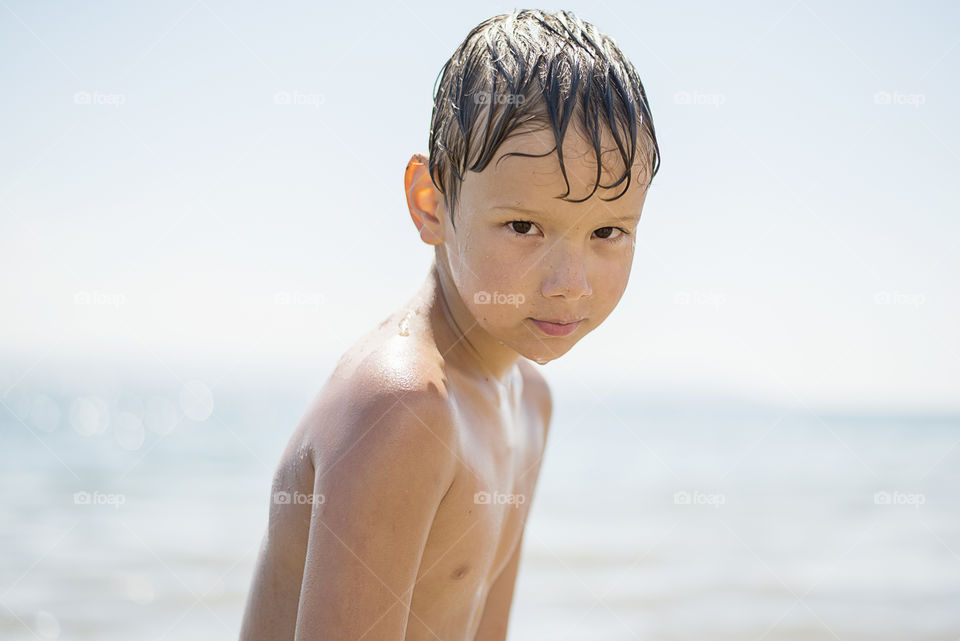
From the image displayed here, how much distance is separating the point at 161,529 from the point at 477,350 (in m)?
6.35

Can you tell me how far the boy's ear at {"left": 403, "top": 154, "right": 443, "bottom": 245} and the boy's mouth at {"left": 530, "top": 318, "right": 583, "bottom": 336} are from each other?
273 millimetres

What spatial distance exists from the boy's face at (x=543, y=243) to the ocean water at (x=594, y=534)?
1829 mm

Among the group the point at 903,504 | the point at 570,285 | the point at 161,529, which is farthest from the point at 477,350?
the point at 903,504

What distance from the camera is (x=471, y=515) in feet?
4.79

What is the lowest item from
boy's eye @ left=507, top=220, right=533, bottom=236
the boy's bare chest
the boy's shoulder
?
the boy's bare chest

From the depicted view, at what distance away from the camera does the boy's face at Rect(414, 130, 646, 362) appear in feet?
4.49

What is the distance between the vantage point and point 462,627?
1637 mm

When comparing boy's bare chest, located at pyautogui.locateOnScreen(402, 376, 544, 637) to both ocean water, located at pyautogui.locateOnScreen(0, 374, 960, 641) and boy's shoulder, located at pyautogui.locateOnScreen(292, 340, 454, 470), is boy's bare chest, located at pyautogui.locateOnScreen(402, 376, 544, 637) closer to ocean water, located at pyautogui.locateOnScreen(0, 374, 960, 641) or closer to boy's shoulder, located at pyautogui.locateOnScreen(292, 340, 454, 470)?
boy's shoulder, located at pyautogui.locateOnScreen(292, 340, 454, 470)

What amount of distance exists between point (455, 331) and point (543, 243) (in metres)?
0.31

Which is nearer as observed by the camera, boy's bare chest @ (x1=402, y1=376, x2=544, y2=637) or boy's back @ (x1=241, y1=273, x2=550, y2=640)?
boy's back @ (x1=241, y1=273, x2=550, y2=640)

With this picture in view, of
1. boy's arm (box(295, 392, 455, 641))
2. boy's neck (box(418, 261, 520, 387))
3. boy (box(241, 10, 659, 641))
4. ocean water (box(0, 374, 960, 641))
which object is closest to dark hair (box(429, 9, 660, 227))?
boy (box(241, 10, 659, 641))

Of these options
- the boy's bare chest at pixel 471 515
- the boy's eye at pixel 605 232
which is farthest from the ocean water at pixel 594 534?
the boy's eye at pixel 605 232

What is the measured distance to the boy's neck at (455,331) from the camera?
1.58 metres

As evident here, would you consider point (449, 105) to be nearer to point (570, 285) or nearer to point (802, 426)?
point (570, 285)
